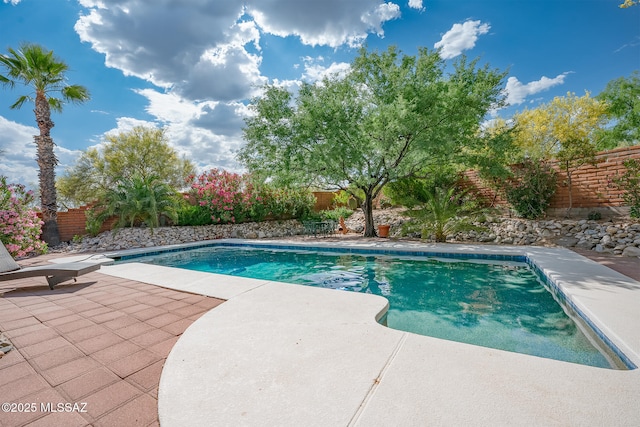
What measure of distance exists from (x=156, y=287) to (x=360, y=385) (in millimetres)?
3786

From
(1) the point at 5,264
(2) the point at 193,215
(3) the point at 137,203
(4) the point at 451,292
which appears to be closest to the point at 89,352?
(1) the point at 5,264

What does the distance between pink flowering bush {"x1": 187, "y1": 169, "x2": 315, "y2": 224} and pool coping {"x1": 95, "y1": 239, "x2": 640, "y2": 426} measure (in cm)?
922

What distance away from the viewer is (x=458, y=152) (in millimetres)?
9242

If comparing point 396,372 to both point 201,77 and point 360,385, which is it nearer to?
point 360,385

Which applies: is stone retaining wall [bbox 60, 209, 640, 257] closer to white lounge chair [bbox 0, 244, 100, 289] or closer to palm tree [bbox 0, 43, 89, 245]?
palm tree [bbox 0, 43, 89, 245]

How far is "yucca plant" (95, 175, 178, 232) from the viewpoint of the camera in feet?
33.7

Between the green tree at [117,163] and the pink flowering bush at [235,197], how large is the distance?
10897 millimetres

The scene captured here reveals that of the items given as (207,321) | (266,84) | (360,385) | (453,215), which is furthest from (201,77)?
(360,385)

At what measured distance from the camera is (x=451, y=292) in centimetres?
472

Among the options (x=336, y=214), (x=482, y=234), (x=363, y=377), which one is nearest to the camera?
(x=363, y=377)

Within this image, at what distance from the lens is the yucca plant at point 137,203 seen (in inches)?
404

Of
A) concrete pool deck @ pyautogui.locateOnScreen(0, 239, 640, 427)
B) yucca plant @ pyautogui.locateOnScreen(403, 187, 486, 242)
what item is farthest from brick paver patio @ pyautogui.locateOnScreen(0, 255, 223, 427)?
yucca plant @ pyautogui.locateOnScreen(403, 187, 486, 242)

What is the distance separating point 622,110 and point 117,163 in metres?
39.1

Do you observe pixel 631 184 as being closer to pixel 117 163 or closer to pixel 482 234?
pixel 482 234
